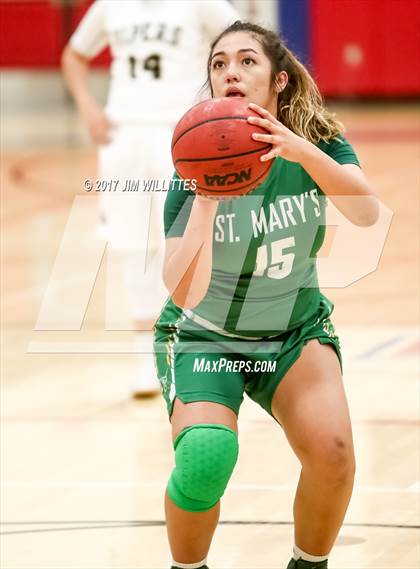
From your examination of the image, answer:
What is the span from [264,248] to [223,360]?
0.37 m

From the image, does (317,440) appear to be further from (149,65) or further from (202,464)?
(149,65)

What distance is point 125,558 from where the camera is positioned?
4.12 meters

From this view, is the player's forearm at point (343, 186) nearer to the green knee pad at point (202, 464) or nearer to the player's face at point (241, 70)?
the player's face at point (241, 70)

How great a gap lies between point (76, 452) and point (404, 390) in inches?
68.5

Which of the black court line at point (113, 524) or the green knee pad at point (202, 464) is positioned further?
the black court line at point (113, 524)

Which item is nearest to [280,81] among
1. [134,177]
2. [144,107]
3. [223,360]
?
[223,360]

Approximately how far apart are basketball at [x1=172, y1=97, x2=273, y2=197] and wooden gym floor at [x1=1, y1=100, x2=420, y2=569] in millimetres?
1427

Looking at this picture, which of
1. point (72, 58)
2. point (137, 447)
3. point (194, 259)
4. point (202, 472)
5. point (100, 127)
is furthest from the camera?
point (72, 58)

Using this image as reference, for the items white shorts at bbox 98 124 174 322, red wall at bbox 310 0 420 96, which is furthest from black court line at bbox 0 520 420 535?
red wall at bbox 310 0 420 96

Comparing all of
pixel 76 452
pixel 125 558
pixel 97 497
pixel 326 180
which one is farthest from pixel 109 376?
pixel 326 180

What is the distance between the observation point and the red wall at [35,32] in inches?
703

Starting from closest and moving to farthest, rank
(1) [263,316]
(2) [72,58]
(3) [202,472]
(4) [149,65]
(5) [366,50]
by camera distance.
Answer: (3) [202,472]
(1) [263,316]
(4) [149,65]
(2) [72,58]
(5) [366,50]

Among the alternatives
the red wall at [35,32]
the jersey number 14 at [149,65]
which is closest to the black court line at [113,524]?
the jersey number 14 at [149,65]

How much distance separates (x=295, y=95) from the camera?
3.79 metres
